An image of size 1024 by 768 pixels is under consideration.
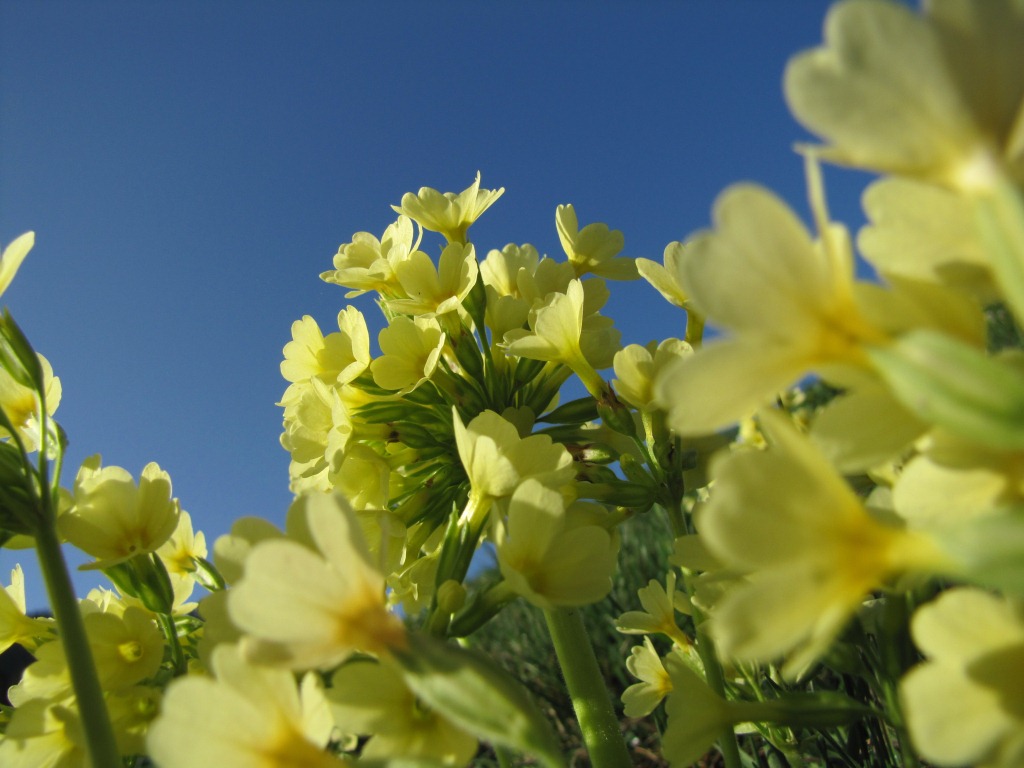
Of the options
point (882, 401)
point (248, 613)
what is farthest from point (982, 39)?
point (248, 613)

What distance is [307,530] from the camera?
3.36ft

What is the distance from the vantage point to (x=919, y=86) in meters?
0.72

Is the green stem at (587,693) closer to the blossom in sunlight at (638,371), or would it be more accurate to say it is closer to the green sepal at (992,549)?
the blossom in sunlight at (638,371)

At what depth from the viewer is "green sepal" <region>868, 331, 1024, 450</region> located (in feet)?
2.14

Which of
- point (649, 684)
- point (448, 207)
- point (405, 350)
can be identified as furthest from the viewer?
→ point (448, 207)

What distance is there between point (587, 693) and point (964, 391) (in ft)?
4.15

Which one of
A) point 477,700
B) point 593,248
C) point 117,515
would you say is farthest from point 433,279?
point 477,700

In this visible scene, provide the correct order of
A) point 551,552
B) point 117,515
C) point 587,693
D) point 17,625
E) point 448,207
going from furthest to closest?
point 448,207 < point 587,693 < point 17,625 < point 117,515 < point 551,552

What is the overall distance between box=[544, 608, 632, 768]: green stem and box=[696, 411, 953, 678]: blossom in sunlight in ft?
3.02

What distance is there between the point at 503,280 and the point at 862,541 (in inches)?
61.1

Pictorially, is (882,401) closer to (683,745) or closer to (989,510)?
(989,510)

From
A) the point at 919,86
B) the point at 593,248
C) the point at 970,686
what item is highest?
the point at 593,248

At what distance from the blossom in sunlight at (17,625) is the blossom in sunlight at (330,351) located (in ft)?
2.56

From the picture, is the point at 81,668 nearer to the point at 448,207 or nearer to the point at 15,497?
the point at 15,497
